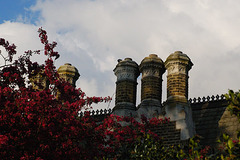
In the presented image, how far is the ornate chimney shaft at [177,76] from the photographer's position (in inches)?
755

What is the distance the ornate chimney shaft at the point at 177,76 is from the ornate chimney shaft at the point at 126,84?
6.86 ft

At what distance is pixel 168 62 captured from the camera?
20016 millimetres

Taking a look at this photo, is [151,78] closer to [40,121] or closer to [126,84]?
[126,84]

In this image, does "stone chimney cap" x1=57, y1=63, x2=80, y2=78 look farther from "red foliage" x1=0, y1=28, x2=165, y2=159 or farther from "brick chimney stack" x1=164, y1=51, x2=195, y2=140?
"red foliage" x1=0, y1=28, x2=165, y2=159

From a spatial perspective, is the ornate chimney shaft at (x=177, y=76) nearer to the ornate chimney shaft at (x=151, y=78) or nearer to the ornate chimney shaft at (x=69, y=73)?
the ornate chimney shaft at (x=151, y=78)

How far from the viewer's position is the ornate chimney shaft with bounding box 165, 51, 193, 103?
19.2 meters

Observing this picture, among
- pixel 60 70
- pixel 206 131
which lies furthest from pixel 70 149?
pixel 60 70

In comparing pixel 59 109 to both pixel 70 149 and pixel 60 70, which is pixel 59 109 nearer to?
pixel 70 149

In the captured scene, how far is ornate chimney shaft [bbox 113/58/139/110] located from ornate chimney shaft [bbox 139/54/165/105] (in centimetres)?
55

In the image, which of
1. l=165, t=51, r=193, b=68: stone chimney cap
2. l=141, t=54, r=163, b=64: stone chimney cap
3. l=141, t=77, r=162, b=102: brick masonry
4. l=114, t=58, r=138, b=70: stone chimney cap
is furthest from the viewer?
l=114, t=58, r=138, b=70: stone chimney cap

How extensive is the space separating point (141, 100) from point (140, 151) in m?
9.99

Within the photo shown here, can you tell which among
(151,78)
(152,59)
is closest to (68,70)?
(152,59)

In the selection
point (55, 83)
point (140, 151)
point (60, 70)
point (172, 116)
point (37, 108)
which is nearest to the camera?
point (140, 151)

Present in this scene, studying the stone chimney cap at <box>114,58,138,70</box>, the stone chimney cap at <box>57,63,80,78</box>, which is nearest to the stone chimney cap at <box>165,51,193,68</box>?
the stone chimney cap at <box>114,58,138,70</box>
